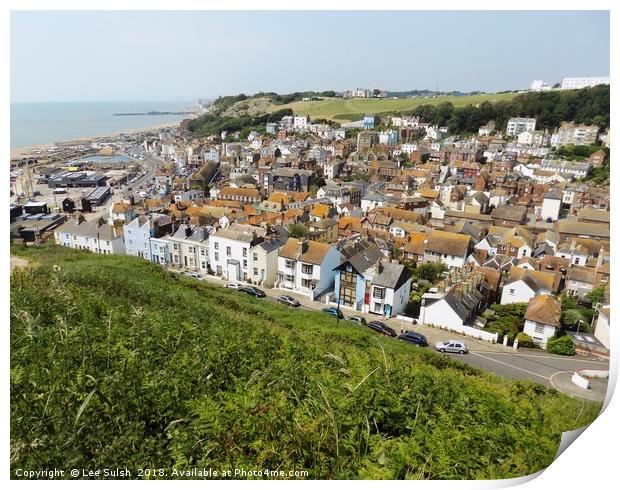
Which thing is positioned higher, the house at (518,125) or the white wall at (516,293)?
the house at (518,125)

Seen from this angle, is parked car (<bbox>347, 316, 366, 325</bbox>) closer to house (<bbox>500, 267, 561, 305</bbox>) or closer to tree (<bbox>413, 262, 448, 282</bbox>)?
tree (<bbox>413, 262, 448, 282</bbox>)

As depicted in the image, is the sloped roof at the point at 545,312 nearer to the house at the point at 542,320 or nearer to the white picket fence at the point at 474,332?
the house at the point at 542,320

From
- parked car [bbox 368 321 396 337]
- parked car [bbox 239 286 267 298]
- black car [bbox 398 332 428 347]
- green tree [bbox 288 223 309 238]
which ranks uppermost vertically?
green tree [bbox 288 223 309 238]

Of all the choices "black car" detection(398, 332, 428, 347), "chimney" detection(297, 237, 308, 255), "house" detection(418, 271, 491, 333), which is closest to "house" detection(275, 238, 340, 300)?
"chimney" detection(297, 237, 308, 255)

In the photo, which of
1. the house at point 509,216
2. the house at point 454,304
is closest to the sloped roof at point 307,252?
the house at point 454,304

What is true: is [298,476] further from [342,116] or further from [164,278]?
[342,116]

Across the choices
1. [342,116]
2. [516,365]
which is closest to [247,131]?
[342,116]
